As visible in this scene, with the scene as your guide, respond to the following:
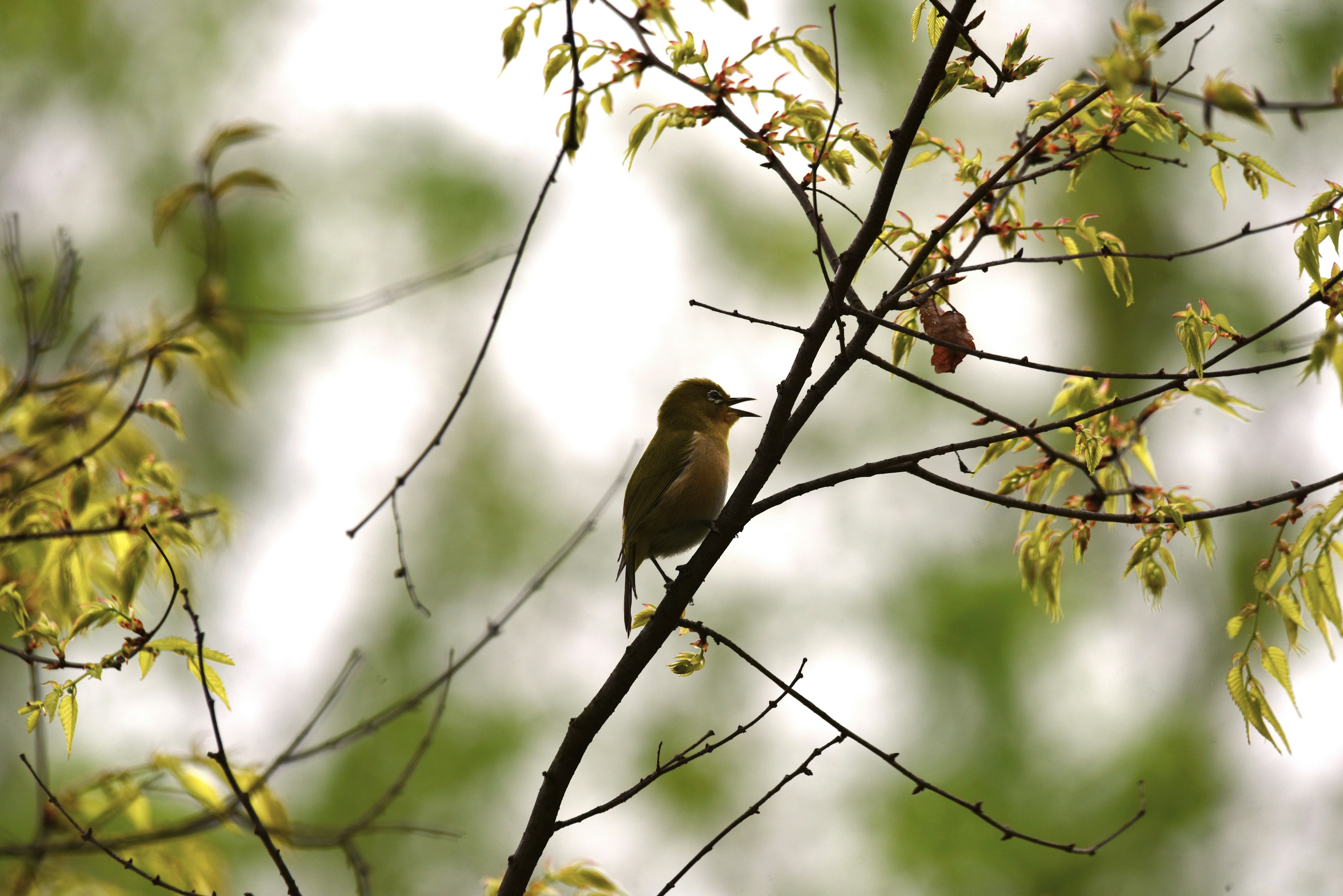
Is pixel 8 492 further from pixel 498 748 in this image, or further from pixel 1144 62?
pixel 498 748

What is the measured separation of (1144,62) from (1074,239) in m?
1.66

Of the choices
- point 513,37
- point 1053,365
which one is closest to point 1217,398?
point 1053,365

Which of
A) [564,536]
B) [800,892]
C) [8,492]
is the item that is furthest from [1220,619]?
[8,492]

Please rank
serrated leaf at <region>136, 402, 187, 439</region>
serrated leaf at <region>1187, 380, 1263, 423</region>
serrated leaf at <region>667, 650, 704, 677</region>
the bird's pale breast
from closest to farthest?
serrated leaf at <region>1187, 380, 1263, 423</region> → serrated leaf at <region>667, 650, 704, 677</region> → serrated leaf at <region>136, 402, 187, 439</region> → the bird's pale breast

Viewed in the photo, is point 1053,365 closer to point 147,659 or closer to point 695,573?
point 695,573

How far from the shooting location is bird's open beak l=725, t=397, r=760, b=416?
5242mm

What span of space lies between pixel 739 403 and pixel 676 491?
717mm

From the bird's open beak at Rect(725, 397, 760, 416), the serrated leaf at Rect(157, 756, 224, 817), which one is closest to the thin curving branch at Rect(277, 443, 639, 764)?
the serrated leaf at Rect(157, 756, 224, 817)

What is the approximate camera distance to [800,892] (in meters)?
11.5

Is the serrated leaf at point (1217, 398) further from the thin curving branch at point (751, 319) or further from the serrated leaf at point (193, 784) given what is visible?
the serrated leaf at point (193, 784)

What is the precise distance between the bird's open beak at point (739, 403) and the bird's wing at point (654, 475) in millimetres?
305

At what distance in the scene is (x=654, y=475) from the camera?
16.8 feet

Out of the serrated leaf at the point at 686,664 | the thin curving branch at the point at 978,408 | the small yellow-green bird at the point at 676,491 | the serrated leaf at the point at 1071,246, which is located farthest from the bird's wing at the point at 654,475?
the thin curving branch at the point at 978,408

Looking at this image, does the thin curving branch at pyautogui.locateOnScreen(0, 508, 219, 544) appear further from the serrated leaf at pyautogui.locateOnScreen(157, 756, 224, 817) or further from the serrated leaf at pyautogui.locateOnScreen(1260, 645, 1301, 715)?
the serrated leaf at pyautogui.locateOnScreen(1260, 645, 1301, 715)
